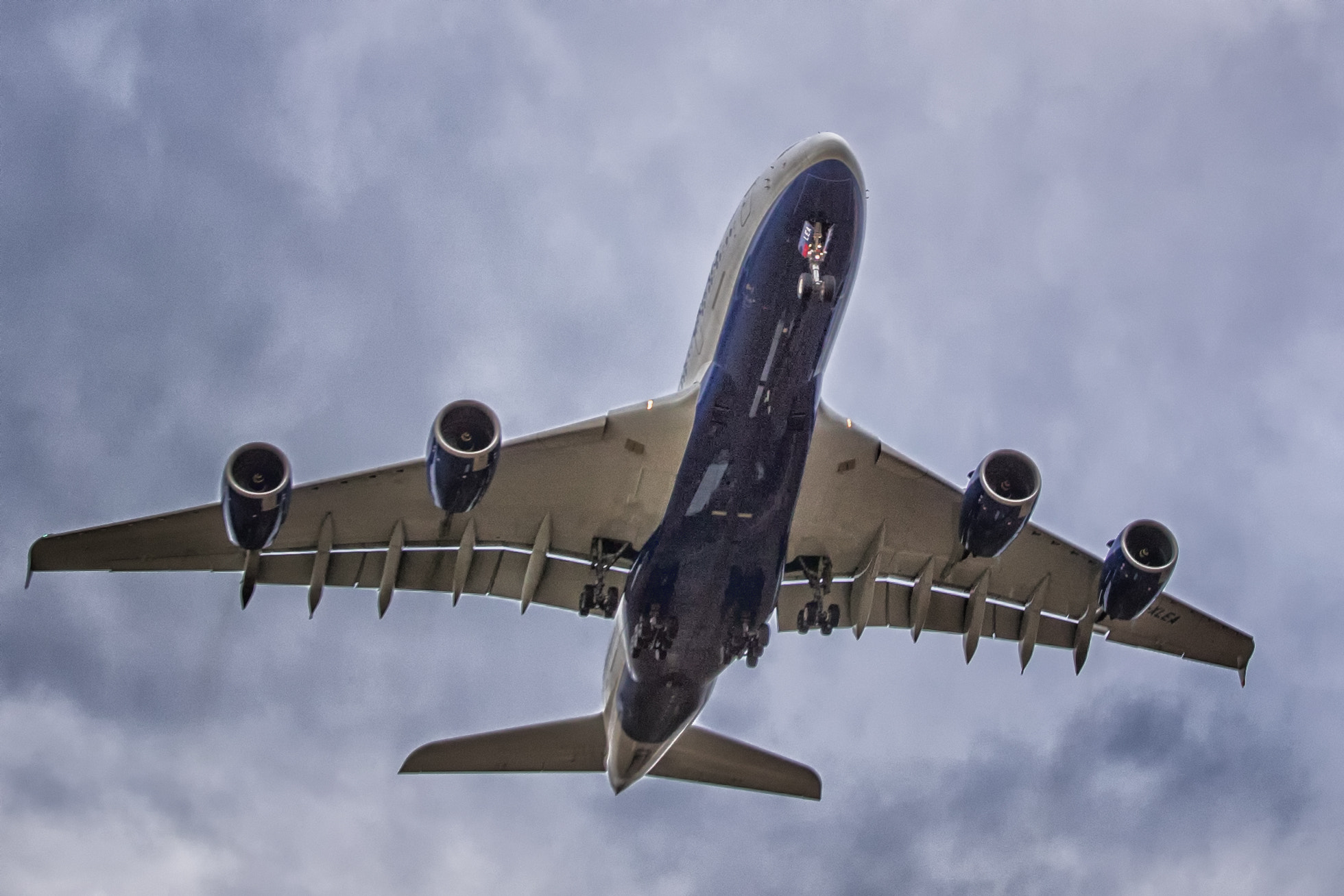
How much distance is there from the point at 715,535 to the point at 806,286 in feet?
13.0

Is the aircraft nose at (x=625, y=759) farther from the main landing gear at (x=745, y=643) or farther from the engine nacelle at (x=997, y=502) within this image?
the engine nacelle at (x=997, y=502)

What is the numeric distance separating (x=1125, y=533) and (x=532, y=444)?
8997 mm

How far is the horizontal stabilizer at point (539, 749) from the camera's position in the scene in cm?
2152

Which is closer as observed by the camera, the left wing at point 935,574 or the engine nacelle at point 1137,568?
the engine nacelle at point 1137,568

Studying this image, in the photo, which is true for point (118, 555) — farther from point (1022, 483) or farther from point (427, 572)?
point (1022, 483)

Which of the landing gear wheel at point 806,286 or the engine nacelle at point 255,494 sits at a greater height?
the landing gear wheel at point 806,286

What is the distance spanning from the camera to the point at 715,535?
17.4 metres

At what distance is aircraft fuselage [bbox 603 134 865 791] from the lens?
1591cm

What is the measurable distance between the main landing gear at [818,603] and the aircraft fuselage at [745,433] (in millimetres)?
1409

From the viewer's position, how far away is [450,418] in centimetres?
1605

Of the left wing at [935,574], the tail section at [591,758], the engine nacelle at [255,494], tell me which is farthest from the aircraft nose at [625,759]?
the engine nacelle at [255,494]

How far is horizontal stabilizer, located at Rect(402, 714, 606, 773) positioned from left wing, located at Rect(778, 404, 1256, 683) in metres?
4.11

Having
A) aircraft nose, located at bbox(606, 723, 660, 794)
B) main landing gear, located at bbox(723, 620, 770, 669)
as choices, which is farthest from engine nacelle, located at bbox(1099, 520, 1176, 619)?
aircraft nose, located at bbox(606, 723, 660, 794)

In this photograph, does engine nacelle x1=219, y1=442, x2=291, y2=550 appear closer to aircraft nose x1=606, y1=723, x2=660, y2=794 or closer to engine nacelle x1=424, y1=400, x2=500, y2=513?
engine nacelle x1=424, y1=400, x2=500, y2=513
